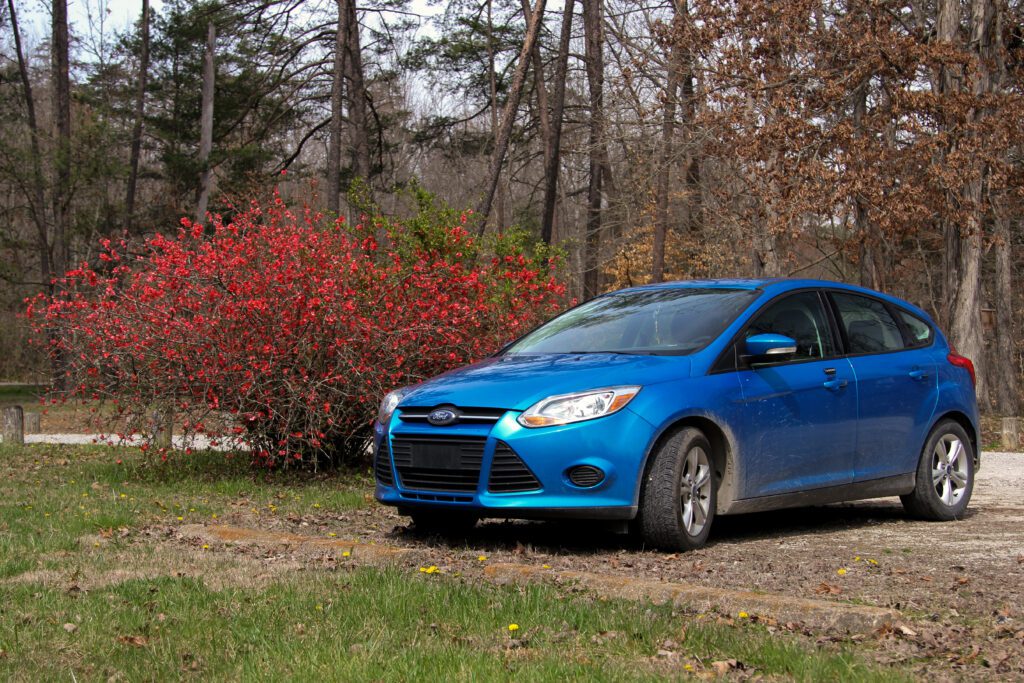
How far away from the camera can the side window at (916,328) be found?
9055 millimetres

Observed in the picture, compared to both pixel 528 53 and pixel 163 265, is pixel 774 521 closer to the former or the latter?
pixel 163 265

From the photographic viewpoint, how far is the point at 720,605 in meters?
5.29

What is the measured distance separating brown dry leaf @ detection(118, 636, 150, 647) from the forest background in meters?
10.0

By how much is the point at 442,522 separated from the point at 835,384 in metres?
2.75

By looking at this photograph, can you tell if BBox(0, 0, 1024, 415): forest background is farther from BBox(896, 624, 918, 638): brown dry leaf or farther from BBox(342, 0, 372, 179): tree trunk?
BBox(896, 624, 918, 638): brown dry leaf

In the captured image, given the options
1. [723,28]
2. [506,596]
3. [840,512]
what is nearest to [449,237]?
[840,512]

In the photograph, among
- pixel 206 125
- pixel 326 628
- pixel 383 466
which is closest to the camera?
pixel 326 628

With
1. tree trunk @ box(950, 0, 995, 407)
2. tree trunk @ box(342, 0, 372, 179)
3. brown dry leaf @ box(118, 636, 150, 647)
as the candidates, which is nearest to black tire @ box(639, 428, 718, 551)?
brown dry leaf @ box(118, 636, 150, 647)

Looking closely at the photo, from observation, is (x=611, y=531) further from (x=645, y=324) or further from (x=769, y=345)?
(x=769, y=345)

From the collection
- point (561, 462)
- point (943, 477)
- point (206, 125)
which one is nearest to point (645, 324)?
point (561, 462)

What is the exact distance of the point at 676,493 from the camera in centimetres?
693

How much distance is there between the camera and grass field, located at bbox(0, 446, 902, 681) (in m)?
4.35

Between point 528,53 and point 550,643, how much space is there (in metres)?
21.8

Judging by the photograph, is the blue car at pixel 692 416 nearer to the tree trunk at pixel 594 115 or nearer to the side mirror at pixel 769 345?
the side mirror at pixel 769 345
